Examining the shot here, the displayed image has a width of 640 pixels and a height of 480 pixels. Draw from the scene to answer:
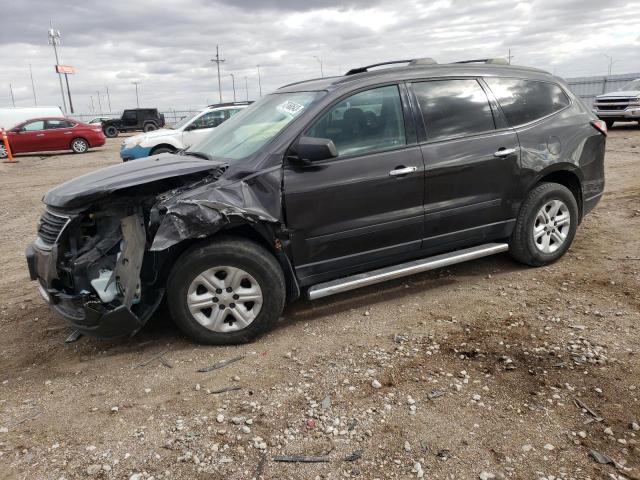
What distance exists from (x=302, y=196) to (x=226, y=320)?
1.04 meters

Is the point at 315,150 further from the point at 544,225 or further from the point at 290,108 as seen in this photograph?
the point at 544,225

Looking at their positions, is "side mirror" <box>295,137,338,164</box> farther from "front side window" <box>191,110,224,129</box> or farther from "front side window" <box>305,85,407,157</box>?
"front side window" <box>191,110,224,129</box>

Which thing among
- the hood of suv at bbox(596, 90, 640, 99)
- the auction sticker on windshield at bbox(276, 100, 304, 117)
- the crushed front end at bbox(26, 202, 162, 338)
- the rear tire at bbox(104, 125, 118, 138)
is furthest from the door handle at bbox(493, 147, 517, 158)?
the rear tire at bbox(104, 125, 118, 138)

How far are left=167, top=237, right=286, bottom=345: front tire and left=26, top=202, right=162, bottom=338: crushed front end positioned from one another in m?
0.23

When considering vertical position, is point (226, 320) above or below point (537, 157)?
below

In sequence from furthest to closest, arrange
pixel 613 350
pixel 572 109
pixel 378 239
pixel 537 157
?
pixel 572 109 < pixel 537 157 < pixel 378 239 < pixel 613 350

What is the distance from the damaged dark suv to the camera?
339cm

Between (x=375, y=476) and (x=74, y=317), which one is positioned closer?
(x=375, y=476)

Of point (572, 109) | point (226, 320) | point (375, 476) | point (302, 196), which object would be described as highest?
point (572, 109)

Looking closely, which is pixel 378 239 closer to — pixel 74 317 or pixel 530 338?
pixel 530 338

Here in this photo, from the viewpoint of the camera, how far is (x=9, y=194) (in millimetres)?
10797

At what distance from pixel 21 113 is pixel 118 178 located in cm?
2669

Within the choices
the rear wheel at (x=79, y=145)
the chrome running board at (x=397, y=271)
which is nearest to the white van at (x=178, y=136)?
the rear wheel at (x=79, y=145)

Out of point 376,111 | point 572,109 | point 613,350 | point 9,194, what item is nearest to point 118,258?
point 376,111
